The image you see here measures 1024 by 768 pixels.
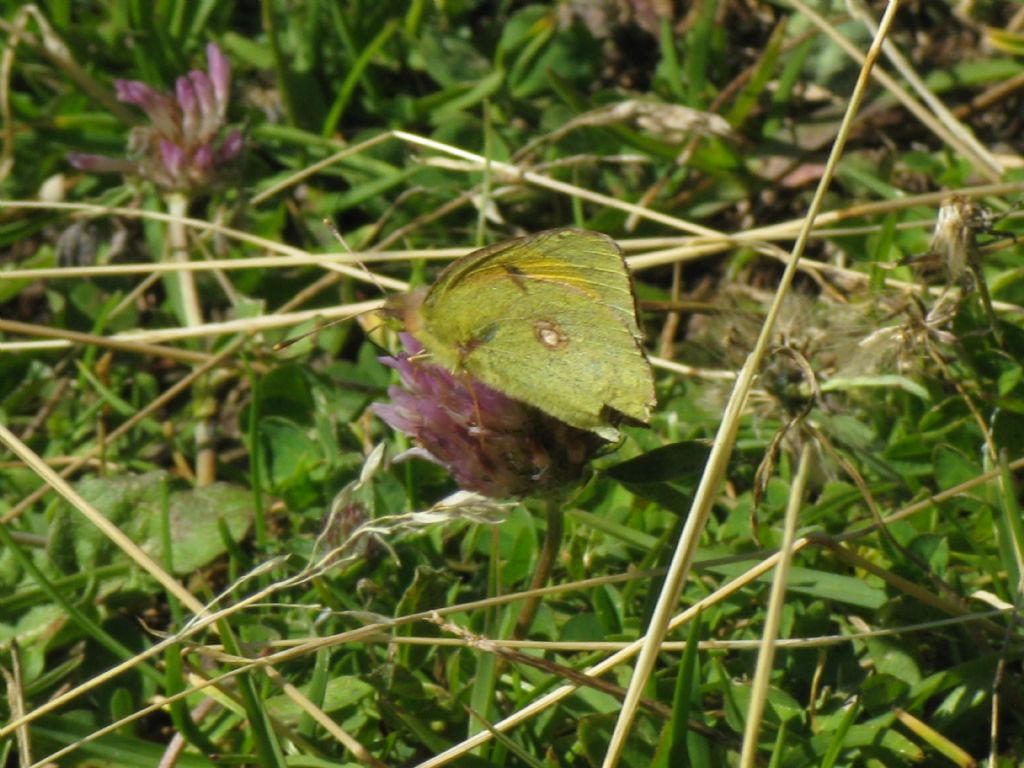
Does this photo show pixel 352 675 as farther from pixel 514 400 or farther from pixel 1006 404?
pixel 1006 404

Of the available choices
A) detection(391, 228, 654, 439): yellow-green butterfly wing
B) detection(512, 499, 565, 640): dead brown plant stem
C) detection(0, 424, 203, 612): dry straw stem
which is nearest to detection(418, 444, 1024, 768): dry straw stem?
detection(512, 499, 565, 640): dead brown plant stem

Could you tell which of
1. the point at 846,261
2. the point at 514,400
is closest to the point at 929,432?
the point at 846,261

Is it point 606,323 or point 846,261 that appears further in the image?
point 846,261

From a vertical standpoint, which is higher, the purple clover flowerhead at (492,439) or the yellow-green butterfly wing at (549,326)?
the yellow-green butterfly wing at (549,326)

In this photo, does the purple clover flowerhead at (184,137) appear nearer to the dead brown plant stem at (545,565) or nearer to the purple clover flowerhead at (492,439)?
the purple clover flowerhead at (492,439)

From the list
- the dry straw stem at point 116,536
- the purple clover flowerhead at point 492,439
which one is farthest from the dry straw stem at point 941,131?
the dry straw stem at point 116,536

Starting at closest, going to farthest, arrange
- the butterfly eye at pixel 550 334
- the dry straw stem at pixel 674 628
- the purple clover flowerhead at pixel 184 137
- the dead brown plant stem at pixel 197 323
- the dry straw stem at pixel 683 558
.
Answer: the dry straw stem at pixel 683 558, the dry straw stem at pixel 674 628, the butterfly eye at pixel 550 334, the dead brown plant stem at pixel 197 323, the purple clover flowerhead at pixel 184 137
